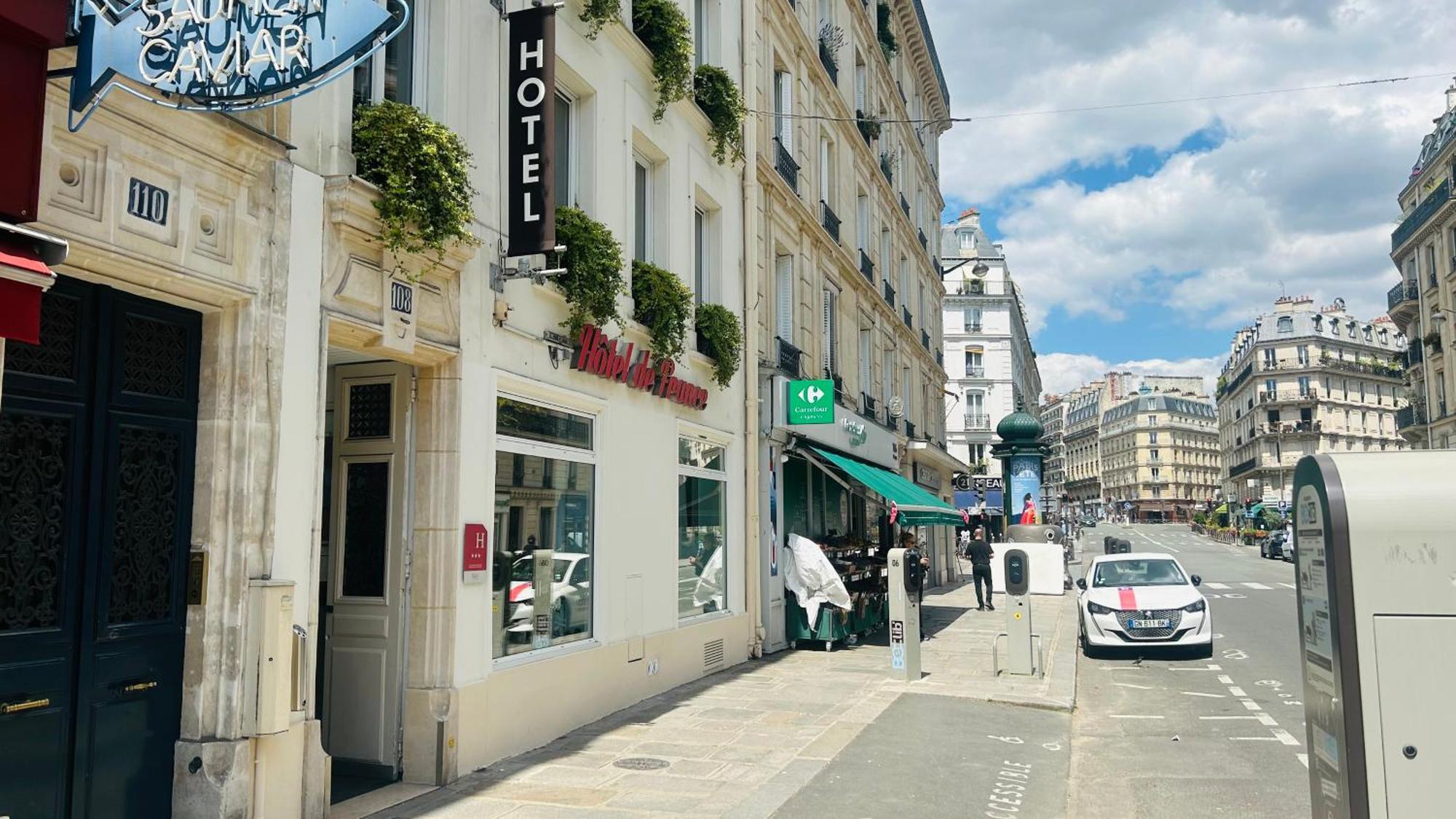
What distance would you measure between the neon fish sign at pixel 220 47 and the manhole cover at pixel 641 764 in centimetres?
517

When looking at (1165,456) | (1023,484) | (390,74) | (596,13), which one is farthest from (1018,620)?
(1165,456)

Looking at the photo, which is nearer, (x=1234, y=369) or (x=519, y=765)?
(x=519, y=765)

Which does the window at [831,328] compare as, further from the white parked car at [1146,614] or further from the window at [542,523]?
the window at [542,523]

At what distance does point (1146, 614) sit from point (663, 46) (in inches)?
392

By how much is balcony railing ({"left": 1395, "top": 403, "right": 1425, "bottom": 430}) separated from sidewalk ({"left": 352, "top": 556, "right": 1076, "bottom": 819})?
4777 centimetres

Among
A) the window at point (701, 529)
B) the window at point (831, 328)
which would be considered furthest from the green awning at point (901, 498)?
the window at point (701, 529)

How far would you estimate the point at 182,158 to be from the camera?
209 inches

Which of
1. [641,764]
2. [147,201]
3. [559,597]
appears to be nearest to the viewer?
[147,201]

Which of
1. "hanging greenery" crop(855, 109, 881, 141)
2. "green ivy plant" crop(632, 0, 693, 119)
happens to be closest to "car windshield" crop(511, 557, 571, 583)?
"green ivy plant" crop(632, 0, 693, 119)

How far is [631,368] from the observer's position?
10.3m

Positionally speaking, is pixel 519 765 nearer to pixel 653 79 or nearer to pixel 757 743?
pixel 757 743

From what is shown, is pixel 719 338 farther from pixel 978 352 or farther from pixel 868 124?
pixel 978 352

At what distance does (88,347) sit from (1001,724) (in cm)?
793

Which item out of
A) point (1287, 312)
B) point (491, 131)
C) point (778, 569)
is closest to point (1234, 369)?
point (1287, 312)
